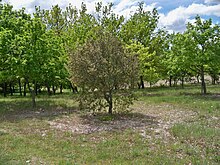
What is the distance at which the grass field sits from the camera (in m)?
8.39

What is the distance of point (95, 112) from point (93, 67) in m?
3.73

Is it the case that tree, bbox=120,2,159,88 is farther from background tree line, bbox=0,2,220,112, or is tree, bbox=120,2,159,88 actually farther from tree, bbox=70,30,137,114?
tree, bbox=70,30,137,114

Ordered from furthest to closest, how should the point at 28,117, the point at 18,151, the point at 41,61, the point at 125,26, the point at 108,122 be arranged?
the point at 125,26
the point at 41,61
the point at 28,117
the point at 108,122
the point at 18,151

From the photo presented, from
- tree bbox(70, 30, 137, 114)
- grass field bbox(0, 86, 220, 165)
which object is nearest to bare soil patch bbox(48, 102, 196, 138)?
grass field bbox(0, 86, 220, 165)

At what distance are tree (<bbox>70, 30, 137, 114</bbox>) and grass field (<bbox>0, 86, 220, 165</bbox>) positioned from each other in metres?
1.47

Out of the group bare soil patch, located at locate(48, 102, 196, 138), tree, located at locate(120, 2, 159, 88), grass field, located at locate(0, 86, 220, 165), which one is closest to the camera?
grass field, located at locate(0, 86, 220, 165)

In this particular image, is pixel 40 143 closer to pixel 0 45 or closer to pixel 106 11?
pixel 0 45

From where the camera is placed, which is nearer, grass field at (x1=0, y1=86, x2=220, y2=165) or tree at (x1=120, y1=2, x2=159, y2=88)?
grass field at (x1=0, y1=86, x2=220, y2=165)

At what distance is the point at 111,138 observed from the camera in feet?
35.8

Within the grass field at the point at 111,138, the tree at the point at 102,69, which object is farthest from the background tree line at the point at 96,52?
the grass field at the point at 111,138

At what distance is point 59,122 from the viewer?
14477 millimetres

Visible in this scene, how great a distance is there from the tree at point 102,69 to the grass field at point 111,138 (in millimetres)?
1473

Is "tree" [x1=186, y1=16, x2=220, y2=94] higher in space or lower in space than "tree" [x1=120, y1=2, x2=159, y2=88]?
lower

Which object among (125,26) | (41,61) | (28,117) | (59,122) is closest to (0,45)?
(41,61)
